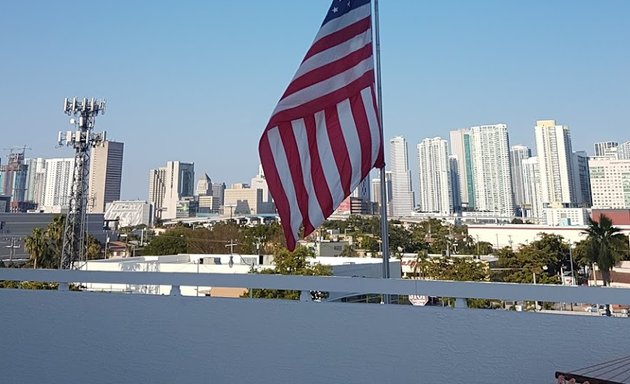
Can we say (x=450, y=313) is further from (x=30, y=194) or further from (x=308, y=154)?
(x=30, y=194)

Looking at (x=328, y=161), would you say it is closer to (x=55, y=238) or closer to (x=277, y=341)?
(x=277, y=341)

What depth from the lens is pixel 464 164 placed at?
4781 inches

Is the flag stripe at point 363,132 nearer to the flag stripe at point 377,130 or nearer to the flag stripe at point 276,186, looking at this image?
the flag stripe at point 377,130

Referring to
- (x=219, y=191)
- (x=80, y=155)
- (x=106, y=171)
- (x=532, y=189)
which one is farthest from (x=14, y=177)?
(x=532, y=189)

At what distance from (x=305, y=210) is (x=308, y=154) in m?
0.50

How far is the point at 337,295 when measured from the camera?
14.4ft

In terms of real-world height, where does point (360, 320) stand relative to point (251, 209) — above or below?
below

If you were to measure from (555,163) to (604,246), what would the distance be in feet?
251

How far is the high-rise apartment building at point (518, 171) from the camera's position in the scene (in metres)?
117

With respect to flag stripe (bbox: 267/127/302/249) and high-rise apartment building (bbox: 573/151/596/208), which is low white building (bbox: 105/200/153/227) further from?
flag stripe (bbox: 267/127/302/249)

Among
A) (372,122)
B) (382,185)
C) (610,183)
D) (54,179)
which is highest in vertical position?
(54,179)

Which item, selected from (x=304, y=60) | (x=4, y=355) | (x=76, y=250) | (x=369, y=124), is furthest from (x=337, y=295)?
(x=76, y=250)

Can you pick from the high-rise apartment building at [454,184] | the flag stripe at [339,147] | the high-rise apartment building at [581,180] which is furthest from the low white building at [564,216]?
the flag stripe at [339,147]

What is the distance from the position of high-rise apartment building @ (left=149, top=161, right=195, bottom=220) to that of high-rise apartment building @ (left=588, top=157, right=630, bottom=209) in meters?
108
